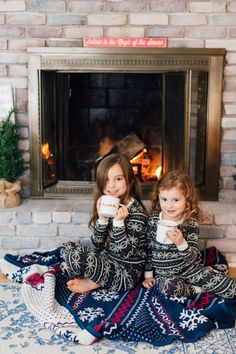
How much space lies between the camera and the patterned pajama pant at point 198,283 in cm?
221

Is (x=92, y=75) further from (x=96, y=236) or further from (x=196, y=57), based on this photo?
(x=96, y=236)

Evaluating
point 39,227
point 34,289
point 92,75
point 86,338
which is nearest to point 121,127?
point 92,75

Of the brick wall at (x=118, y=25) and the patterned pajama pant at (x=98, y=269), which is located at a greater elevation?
the brick wall at (x=118, y=25)

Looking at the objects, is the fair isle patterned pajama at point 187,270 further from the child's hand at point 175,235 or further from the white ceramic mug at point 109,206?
the white ceramic mug at point 109,206

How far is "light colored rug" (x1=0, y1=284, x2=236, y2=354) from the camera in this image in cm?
189

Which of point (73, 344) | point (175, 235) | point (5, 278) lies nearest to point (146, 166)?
point (175, 235)

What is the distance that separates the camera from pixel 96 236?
242cm

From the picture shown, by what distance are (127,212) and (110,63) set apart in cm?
91

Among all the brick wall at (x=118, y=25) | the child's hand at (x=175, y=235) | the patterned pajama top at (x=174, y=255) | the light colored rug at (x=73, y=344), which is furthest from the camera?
the brick wall at (x=118, y=25)

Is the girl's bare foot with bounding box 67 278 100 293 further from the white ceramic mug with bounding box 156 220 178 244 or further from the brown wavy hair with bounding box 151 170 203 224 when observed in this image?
the brown wavy hair with bounding box 151 170 203 224

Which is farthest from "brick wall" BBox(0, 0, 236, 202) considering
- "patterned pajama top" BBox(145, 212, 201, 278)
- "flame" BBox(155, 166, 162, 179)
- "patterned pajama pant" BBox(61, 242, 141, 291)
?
"patterned pajama pant" BBox(61, 242, 141, 291)

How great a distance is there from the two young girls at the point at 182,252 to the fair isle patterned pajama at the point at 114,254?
73 mm

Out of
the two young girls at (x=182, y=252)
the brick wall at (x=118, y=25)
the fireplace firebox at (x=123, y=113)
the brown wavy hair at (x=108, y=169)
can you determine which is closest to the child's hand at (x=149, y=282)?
the two young girls at (x=182, y=252)

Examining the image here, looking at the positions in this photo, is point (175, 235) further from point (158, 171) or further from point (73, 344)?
point (158, 171)
